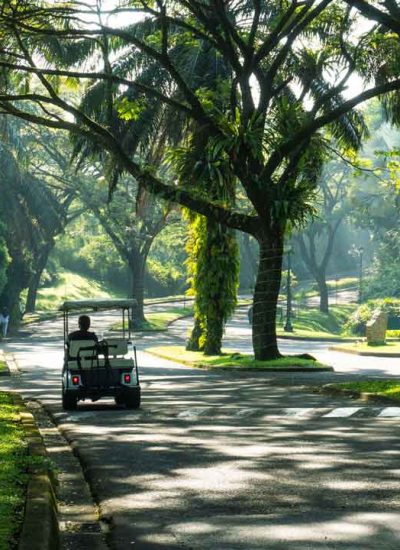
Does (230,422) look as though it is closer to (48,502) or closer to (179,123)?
(48,502)

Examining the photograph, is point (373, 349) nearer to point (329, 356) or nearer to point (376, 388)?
point (329, 356)

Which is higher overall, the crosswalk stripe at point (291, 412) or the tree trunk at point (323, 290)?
the tree trunk at point (323, 290)

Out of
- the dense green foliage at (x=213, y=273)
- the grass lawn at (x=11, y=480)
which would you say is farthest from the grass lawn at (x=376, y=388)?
the dense green foliage at (x=213, y=273)

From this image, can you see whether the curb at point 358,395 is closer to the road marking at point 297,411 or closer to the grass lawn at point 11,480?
the road marking at point 297,411

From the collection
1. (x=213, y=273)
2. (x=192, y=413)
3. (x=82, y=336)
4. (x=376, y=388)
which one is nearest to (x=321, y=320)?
(x=213, y=273)

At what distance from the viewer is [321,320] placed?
86812mm

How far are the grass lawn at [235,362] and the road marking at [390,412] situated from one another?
1314cm

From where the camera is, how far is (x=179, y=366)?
36.0 meters

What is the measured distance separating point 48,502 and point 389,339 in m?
48.7

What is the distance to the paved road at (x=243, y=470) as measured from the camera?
8.25 m

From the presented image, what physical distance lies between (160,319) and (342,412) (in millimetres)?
60335

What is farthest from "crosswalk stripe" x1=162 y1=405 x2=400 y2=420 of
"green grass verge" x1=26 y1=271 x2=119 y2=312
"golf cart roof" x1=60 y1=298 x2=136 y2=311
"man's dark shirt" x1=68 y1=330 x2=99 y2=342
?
"green grass verge" x1=26 y1=271 x2=119 y2=312

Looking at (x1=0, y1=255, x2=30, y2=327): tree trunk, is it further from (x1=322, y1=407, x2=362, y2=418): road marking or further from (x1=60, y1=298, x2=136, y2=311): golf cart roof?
(x1=322, y1=407, x2=362, y2=418): road marking

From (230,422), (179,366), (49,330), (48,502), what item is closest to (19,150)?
(49,330)
